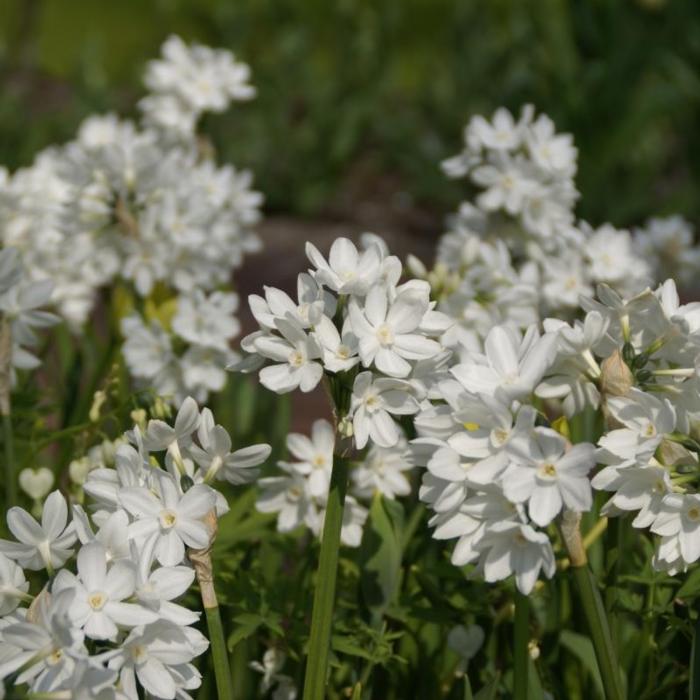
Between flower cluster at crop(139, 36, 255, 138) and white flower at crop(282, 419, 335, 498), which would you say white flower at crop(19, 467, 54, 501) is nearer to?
white flower at crop(282, 419, 335, 498)

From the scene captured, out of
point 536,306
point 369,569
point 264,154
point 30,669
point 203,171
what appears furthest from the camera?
point 264,154

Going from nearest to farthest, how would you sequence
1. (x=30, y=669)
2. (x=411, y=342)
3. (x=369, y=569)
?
(x=30, y=669) → (x=411, y=342) → (x=369, y=569)

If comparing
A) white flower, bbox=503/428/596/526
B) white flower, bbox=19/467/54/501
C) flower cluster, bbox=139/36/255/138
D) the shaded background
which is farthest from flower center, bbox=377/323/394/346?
the shaded background

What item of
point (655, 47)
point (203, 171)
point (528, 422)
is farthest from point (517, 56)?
point (528, 422)

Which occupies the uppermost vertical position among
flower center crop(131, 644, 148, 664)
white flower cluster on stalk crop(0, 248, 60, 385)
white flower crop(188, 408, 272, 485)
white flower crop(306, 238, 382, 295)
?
white flower cluster on stalk crop(0, 248, 60, 385)

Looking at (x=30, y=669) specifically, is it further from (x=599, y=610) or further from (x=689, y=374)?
(x=689, y=374)

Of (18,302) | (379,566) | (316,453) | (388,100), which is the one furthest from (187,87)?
(388,100)

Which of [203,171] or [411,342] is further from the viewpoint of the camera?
[203,171]
